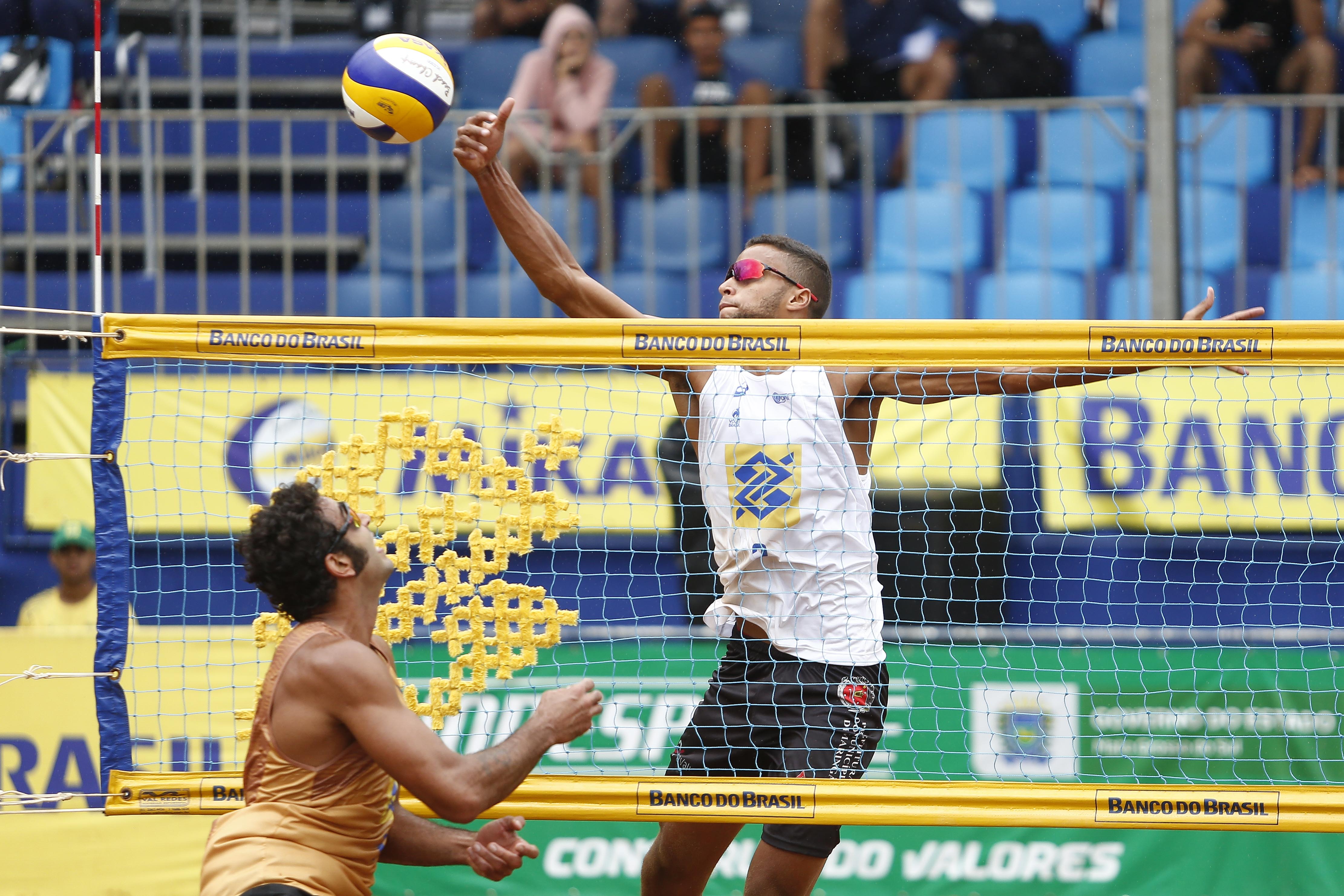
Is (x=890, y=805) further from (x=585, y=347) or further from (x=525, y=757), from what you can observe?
(x=585, y=347)

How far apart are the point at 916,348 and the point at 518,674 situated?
3.40 meters

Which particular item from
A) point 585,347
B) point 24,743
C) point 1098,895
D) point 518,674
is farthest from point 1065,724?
point 24,743

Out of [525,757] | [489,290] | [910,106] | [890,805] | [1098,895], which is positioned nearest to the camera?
[525,757]

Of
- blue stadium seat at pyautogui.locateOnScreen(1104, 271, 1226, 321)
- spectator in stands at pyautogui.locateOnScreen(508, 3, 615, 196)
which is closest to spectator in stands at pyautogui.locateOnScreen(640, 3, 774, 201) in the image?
spectator in stands at pyautogui.locateOnScreen(508, 3, 615, 196)

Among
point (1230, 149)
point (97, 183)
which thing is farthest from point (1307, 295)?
point (97, 183)

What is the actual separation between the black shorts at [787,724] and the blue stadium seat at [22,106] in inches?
303

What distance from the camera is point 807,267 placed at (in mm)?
4344

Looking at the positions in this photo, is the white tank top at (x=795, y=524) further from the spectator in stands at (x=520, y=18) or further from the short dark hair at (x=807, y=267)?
the spectator in stands at (x=520, y=18)

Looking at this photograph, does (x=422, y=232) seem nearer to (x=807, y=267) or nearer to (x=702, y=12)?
(x=702, y=12)

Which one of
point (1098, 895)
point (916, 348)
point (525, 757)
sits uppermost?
point (916, 348)

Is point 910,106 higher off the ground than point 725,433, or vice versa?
point 910,106

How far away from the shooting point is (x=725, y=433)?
4.10m

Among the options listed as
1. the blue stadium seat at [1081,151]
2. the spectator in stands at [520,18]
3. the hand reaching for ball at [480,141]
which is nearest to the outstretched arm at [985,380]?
the hand reaching for ball at [480,141]

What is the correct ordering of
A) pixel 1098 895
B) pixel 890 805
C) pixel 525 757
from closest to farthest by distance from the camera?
pixel 525 757 → pixel 890 805 → pixel 1098 895
